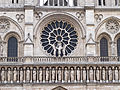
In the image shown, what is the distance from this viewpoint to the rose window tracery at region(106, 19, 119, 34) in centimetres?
3091

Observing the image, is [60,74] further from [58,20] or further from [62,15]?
[62,15]

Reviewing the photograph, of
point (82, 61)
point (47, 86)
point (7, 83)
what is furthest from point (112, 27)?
point (7, 83)

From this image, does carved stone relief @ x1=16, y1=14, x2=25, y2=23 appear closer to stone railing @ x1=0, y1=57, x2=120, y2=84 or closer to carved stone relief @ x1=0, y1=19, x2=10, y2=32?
carved stone relief @ x1=0, y1=19, x2=10, y2=32

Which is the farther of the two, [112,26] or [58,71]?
[112,26]

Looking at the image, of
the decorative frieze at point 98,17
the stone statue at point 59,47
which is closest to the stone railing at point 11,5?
the stone statue at point 59,47

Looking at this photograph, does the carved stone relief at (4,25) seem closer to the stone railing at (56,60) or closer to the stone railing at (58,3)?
the stone railing at (56,60)

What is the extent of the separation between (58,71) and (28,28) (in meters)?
4.02

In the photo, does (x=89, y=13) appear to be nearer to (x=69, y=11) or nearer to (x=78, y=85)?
(x=69, y=11)

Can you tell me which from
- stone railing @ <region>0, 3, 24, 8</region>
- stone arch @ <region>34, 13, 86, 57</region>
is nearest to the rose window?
stone arch @ <region>34, 13, 86, 57</region>

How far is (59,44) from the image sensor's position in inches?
1192

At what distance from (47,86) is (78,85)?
2.27 metres

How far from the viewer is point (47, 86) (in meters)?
28.8

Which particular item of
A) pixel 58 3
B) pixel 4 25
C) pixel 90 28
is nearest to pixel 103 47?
pixel 90 28

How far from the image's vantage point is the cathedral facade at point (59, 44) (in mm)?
28906
